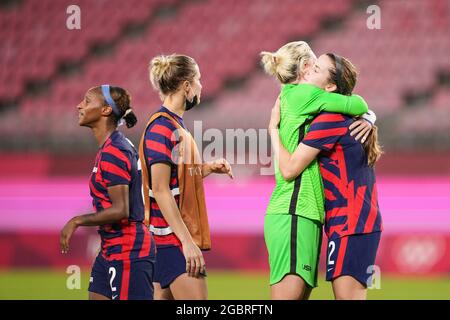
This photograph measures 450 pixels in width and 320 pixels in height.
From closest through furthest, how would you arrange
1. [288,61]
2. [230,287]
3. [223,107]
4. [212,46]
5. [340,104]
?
[340,104] < [288,61] < [230,287] < [223,107] < [212,46]

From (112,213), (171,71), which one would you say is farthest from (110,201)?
(171,71)

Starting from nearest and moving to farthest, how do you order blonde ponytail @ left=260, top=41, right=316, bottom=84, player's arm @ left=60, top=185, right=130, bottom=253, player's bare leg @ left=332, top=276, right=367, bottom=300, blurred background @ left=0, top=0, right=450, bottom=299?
player's bare leg @ left=332, top=276, right=367, bottom=300 → player's arm @ left=60, top=185, right=130, bottom=253 → blonde ponytail @ left=260, top=41, right=316, bottom=84 → blurred background @ left=0, top=0, right=450, bottom=299

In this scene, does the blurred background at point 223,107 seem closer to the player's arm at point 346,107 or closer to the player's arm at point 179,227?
the player's arm at point 179,227

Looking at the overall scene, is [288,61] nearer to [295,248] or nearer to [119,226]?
[295,248]

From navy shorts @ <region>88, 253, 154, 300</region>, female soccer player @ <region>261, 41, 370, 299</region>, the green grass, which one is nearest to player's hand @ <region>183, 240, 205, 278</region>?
navy shorts @ <region>88, 253, 154, 300</region>

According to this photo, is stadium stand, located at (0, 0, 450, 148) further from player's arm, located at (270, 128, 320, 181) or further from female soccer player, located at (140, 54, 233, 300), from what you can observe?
player's arm, located at (270, 128, 320, 181)

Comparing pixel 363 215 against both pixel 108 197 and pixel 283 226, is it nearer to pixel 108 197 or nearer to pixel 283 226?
pixel 283 226

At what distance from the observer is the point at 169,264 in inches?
167

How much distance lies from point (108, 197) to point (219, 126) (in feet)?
27.4

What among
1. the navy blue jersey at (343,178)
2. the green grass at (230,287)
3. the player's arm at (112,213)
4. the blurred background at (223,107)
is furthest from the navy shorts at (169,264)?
the blurred background at (223,107)

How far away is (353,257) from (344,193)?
331mm

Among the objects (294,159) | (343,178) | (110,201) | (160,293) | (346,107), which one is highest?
(346,107)

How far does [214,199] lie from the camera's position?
1060 centimetres

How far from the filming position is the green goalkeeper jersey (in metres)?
4.14
